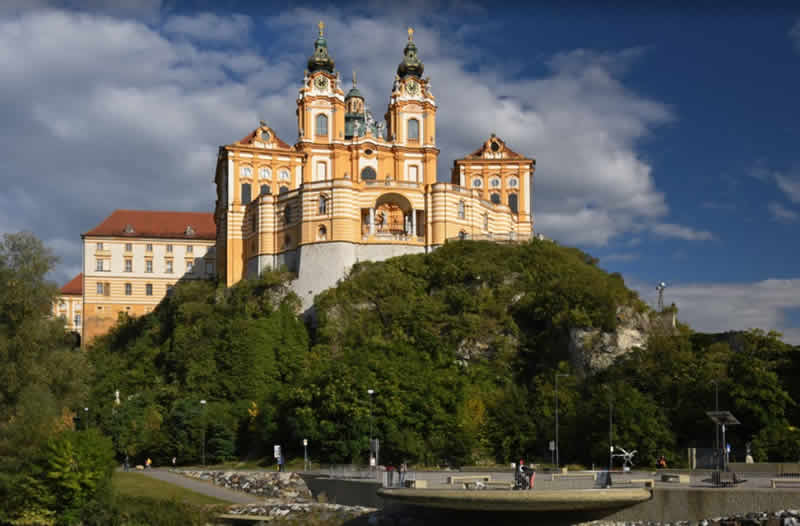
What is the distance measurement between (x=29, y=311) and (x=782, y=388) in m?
44.4

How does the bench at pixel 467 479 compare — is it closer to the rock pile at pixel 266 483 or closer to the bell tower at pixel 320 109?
the rock pile at pixel 266 483

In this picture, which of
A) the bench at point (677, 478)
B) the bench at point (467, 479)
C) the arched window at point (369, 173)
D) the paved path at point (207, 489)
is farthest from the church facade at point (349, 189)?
the bench at point (677, 478)

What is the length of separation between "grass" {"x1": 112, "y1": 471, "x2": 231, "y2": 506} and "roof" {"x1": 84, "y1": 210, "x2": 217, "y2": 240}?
2137 inches

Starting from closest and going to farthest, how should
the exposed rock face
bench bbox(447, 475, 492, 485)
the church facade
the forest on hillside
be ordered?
bench bbox(447, 475, 492, 485) → the forest on hillside → the exposed rock face → the church facade

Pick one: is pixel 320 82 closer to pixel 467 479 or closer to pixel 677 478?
pixel 467 479

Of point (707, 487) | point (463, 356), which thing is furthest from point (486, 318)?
point (707, 487)

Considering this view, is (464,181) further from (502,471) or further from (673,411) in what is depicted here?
(502,471)

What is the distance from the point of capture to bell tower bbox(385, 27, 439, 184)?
91.9 meters

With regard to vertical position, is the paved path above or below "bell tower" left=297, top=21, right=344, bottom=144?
below

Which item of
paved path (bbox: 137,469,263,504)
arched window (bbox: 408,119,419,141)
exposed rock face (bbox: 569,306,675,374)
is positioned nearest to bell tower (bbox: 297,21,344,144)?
arched window (bbox: 408,119,419,141)

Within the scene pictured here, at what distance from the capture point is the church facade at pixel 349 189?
80125 mm

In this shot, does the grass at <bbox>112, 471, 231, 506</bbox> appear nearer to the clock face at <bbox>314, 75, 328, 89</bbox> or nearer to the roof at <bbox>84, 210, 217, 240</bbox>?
the clock face at <bbox>314, 75, 328, 89</bbox>

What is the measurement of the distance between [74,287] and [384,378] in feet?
204

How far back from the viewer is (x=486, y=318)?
7275cm
